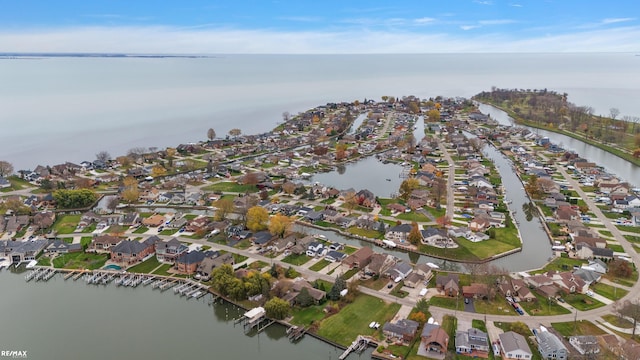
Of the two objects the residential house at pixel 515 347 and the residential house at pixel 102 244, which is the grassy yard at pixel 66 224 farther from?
the residential house at pixel 515 347

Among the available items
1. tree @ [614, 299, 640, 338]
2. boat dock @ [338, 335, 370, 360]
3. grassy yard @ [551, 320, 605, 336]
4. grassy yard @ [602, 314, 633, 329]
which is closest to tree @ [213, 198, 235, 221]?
boat dock @ [338, 335, 370, 360]

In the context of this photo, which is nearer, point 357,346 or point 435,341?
point 435,341

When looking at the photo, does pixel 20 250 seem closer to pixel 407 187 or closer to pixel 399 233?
pixel 399 233

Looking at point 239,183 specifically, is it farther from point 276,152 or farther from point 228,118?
point 228,118

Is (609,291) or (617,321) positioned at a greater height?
(609,291)

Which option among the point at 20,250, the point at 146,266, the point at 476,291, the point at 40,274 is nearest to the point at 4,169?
the point at 20,250

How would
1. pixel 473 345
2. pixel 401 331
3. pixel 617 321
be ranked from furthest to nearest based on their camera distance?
1. pixel 617 321
2. pixel 401 331
3. pixel 473 345

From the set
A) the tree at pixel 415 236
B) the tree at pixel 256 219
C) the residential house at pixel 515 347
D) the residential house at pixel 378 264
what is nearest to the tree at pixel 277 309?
the residential house at pixel 378 264
